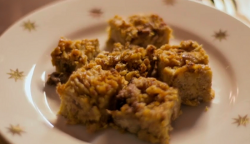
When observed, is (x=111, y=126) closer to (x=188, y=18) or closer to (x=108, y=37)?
(x=108, y=37)

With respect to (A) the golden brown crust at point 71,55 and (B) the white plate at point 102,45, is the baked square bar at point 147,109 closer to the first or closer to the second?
(B) the white plate at point 102,45

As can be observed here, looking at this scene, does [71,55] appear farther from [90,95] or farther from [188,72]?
[188,72]

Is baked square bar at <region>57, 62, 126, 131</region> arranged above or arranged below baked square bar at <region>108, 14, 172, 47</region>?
below

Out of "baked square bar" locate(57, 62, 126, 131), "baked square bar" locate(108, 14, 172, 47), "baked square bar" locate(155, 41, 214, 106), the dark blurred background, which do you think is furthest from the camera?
the dark blurred background

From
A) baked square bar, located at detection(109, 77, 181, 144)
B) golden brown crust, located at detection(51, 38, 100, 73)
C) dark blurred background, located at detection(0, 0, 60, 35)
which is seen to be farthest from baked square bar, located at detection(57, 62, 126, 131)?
dark blurred background, located at detection(0, 0, 60, 35)

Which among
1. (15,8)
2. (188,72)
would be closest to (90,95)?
(188,72)

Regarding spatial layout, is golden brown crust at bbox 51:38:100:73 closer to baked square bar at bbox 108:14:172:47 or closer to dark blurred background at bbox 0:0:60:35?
baked square bar at bbox 108:14:172:47
